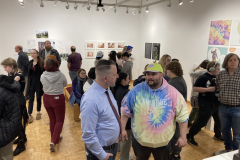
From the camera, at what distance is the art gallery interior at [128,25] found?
18.1ft

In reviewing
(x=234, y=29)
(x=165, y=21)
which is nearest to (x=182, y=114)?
(x=234, y=29)

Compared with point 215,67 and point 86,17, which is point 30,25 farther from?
point 215,67

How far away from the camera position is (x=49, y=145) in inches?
140

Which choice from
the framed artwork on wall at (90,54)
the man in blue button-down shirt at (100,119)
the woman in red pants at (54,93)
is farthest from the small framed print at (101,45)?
the man in blue button-down shirt at (100,119)

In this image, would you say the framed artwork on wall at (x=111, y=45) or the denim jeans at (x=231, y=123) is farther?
the framed artwork on wall at (x=111, y=45)

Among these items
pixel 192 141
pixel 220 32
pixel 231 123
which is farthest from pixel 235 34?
pixel 192 141

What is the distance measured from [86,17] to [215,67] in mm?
6208

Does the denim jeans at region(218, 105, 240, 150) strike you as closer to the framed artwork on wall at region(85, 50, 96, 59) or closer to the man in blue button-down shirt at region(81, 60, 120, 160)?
the man in blue button-down shirt at region(81, 60, 120, 160)

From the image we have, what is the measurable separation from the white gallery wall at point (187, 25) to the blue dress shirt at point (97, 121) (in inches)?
174

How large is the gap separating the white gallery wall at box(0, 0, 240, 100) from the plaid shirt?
8.32 feet

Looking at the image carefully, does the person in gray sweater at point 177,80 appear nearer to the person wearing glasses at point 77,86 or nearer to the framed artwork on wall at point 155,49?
the person wearing glasses at point 77,86

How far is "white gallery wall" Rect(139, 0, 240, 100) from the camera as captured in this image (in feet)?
16.4

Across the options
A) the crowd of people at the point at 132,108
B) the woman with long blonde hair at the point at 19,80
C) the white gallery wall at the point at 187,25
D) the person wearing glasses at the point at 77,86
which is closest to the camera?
the crowd of people at the point at 132,108

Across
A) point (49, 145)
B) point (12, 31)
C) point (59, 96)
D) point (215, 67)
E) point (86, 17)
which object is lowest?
point (49, 145)
